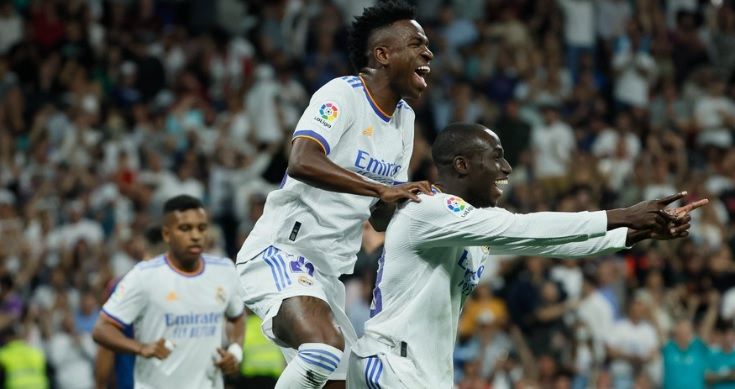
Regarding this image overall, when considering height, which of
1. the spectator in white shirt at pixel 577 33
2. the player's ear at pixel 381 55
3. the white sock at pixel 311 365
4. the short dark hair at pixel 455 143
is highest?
the spectator in white shirt at pixel 577 33

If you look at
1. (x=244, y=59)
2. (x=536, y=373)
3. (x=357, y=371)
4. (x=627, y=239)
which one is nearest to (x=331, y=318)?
(x=357, y=371)

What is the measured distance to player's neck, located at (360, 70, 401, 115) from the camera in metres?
6.97

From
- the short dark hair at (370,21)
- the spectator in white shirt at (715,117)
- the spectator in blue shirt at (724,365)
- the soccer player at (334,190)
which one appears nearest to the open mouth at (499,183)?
the soccer player at (334,190)

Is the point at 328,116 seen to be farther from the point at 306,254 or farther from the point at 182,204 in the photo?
the point at 182,204

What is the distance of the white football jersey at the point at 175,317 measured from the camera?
8695 mm

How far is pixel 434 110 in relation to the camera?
18516 millimetres

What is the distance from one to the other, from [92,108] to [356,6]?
4.58 m

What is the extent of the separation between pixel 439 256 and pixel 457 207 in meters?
0.37

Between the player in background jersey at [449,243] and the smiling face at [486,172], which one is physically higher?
the smiling face at [486,172]

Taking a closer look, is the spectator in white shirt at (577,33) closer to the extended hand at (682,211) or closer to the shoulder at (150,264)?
the shoulder at (150,264)

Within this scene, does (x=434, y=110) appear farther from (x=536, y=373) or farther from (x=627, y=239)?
(x=627, y=239)

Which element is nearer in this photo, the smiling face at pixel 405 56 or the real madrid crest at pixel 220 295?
the smiling face at pixel 405 56

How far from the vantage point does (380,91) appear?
22.9 feet

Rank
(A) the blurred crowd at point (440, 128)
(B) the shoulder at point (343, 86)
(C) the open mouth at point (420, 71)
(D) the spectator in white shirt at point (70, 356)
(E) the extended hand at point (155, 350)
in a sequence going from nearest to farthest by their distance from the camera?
1. (B) the shoulder at point (343, 86)
2. (C) the open mouth at point (420, 71)
3. (E) the extended hand at point (155, 350)
4. (D) the spectator in white shirt at point (70, 356)
5. (A) the blurred crowd at point (440, 128)
